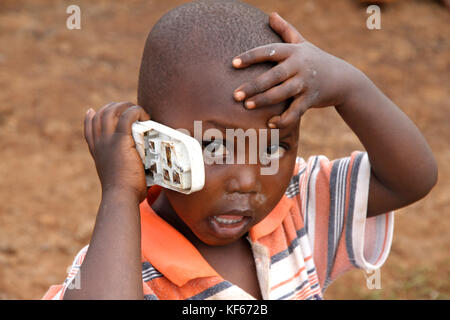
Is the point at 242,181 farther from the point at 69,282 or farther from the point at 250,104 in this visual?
the point at 69,282

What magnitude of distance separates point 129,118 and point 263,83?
0.35 m

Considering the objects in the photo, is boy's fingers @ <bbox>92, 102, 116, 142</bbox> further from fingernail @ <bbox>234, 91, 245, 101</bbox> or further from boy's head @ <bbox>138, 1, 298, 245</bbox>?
fingernail @ <bbox>234, 91, 245, 101</bbox>

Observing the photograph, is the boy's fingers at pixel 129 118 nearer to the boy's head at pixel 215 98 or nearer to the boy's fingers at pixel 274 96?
the boy's head at pixel 215 98

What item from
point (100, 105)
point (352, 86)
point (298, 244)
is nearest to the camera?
point (352, 86)

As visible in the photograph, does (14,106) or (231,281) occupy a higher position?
(14,106)

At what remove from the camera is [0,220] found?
11.5 feet

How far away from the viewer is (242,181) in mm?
1434

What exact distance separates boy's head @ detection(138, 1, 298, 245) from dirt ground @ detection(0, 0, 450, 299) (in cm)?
180

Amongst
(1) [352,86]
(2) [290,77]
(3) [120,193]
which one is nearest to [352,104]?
(1) [352,86]

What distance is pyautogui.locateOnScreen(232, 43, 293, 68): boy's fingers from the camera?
4.51ft

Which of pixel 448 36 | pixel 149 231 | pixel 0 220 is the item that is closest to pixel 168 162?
pixel 149 231

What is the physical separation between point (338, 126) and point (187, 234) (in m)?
3.17

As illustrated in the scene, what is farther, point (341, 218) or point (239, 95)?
point (341, 218)
